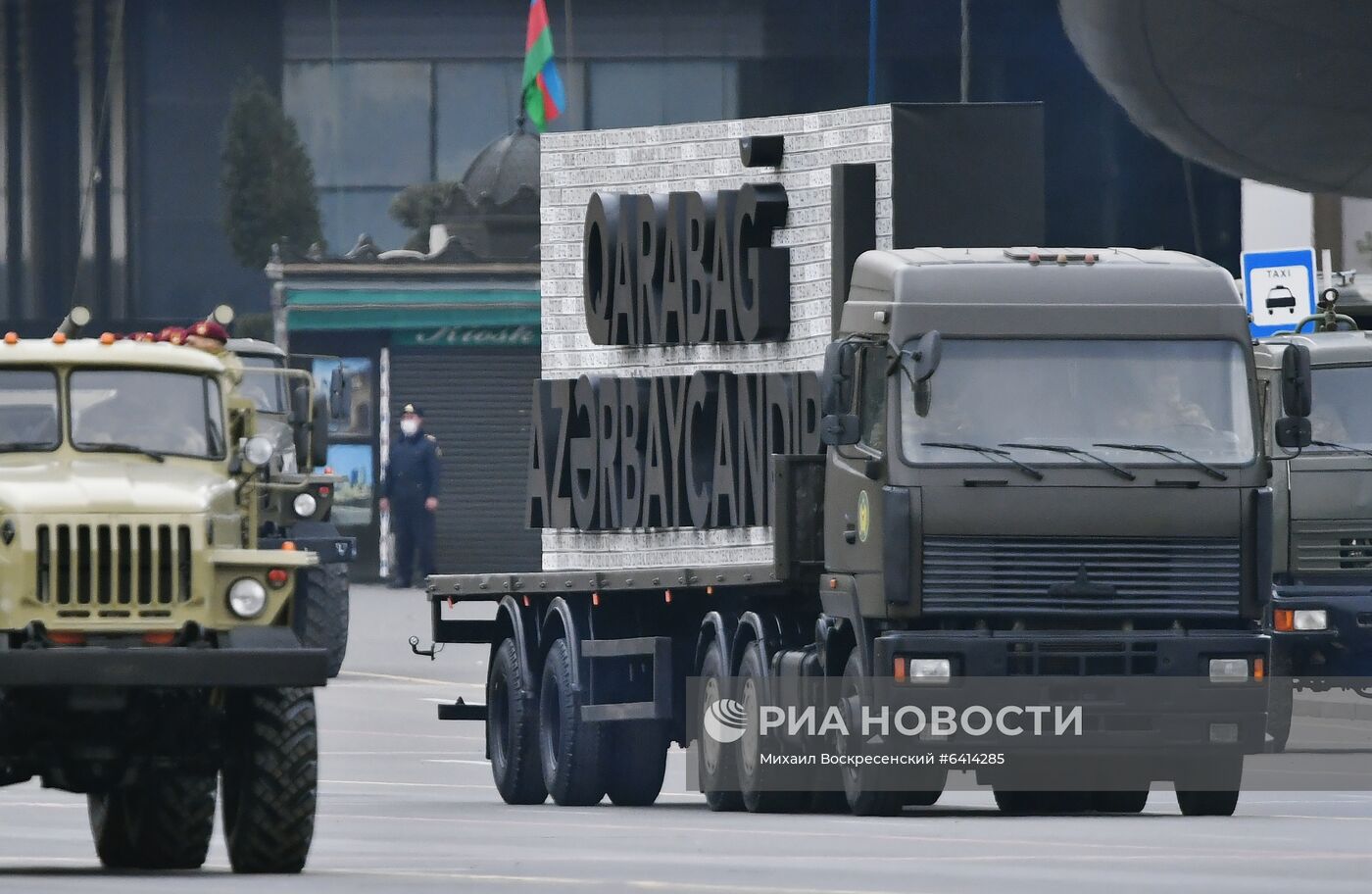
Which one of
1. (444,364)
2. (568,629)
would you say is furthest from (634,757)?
(444,364)

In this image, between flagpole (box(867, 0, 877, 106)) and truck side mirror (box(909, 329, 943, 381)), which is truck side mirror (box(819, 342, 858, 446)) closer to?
truck side mirror (box(909, 329, 943, 381))

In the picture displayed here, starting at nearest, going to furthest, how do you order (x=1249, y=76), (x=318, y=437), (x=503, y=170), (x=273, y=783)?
(x=273, y=783)
(x=318, y=437)
(x=1249, y=76)
(x=503, y=170)

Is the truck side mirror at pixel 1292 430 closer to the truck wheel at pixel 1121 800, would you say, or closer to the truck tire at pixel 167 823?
the truck wheel at pixel 1121 800

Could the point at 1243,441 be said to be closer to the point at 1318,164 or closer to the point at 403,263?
the point at 1318,164

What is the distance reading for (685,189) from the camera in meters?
20.8

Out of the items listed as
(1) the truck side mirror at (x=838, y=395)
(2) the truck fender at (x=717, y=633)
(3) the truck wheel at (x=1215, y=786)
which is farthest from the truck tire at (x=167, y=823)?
(3) the truck wheel at (x=1215, y=786)

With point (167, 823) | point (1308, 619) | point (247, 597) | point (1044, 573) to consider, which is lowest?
point (167, 823)

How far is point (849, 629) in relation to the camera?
59.4 feet

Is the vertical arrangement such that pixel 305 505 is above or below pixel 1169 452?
below

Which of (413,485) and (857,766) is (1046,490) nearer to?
(857,766)

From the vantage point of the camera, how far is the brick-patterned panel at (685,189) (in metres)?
19.7

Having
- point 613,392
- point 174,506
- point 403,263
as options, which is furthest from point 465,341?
point 174,506

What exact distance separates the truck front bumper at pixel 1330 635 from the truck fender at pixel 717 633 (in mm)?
4962

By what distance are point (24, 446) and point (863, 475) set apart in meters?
4.53
